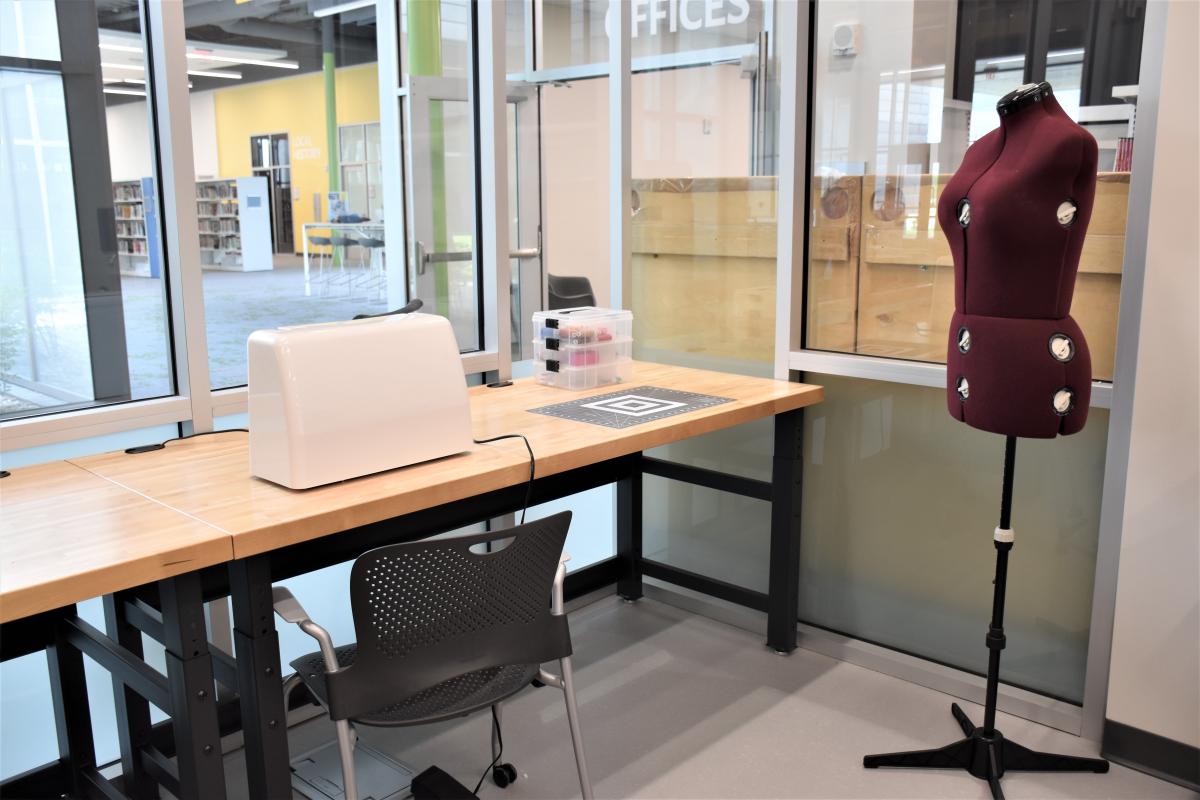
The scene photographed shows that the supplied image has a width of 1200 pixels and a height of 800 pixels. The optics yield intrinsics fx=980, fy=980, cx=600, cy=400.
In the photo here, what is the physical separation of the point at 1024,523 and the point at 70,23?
2682mm

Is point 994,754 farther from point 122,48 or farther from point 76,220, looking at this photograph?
point 122,48

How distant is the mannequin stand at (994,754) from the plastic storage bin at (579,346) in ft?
3.78

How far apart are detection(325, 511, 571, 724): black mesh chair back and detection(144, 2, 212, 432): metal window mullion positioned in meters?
0.95

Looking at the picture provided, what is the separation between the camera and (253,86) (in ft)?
8.45

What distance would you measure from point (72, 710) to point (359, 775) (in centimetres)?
66

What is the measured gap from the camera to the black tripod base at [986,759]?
7.96ft

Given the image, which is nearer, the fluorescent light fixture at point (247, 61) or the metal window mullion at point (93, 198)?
the metal window mullion at point (93, 198)

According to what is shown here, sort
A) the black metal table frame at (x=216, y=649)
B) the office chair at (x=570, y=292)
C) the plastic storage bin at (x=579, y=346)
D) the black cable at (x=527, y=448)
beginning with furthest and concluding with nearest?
the office chair at (x=570, y=292) → the plastic storage bin at (x=579, y=346) → the black cable at (x=527, y=448) → the black metal table frame at (x=216, y=649)

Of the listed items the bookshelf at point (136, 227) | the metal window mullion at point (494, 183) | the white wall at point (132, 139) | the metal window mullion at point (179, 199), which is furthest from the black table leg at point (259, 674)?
the metal window mullion at point (494, 183)

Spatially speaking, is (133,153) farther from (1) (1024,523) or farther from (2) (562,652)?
(1) (1024,523)

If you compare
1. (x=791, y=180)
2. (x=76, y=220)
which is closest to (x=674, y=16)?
(x=791, y=180)

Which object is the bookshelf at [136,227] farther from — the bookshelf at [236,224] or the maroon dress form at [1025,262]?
the maroon dress form at [1025,262]

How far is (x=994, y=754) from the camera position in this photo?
7.91 ft

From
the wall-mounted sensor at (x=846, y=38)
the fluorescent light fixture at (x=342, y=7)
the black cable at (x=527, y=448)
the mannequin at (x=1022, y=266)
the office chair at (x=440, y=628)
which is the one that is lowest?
the office chair at (x=440, y=628)
